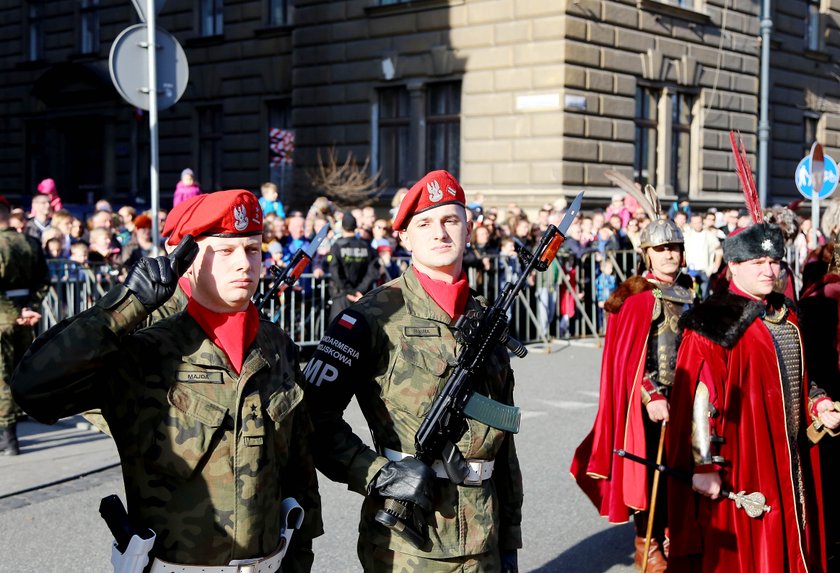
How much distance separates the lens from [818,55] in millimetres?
27469

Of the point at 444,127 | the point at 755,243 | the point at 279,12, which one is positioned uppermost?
the point at 279,12

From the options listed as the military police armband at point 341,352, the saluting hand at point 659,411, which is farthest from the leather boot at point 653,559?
the military police armband at point 341,352

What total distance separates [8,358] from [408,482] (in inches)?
233

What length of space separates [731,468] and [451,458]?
202 centimetres

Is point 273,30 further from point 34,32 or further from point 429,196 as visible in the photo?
point 429,196

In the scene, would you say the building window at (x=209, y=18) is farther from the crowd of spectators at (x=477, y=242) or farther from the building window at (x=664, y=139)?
the crowd of spectators at (x=477, y=242)

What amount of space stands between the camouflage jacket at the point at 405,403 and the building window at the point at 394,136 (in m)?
18.9

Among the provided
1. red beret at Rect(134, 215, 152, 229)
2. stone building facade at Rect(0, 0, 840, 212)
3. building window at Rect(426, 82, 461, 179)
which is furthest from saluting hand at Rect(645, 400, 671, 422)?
building window at Rect(426, 82, 461, 179)

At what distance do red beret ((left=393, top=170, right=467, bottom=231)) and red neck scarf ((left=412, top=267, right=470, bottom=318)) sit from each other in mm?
215

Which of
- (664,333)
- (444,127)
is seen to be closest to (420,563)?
(664,333)

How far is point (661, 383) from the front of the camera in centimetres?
616

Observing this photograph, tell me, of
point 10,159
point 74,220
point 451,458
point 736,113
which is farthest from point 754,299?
point 10,159

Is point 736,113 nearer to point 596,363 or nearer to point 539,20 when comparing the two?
point 539,20

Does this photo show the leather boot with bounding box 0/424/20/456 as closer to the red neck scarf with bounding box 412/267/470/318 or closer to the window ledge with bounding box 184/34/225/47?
the red neck scarf with bounding box 412/267/470/318
